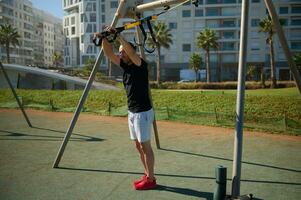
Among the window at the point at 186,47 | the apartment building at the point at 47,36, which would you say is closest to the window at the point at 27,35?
the apartment building at the point at 47,36

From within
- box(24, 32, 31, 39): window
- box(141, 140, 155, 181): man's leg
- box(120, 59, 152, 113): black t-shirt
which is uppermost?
box(24, 32, 31, 39): window

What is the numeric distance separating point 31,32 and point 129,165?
119 meters

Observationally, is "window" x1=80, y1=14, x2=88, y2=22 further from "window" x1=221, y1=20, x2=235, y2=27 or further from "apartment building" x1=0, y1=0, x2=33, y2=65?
"window" x1=221, y1=20, x2=235, y2=27

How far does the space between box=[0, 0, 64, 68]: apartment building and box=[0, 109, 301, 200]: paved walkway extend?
8431 cm

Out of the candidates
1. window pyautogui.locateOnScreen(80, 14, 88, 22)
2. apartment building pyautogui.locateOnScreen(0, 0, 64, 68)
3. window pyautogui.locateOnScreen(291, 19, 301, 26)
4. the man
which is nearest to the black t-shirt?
the man

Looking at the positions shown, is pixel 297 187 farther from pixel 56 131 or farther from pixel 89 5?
pixel 89 5

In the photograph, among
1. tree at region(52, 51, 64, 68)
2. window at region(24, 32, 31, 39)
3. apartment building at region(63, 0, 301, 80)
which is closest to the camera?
apartment building at region(63, 0, 301, 80)

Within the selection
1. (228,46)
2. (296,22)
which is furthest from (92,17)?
(296,22)

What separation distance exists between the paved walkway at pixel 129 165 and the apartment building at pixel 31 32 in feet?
277

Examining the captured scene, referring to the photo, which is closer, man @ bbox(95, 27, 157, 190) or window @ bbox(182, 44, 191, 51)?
man @ bbox(95, 27, 157, 190)

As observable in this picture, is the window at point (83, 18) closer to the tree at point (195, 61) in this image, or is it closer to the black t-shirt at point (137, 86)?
the tree at point (195, 61)

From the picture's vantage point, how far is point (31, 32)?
116 m

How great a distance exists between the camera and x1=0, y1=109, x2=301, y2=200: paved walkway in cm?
514

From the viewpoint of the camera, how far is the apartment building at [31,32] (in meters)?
98.9
